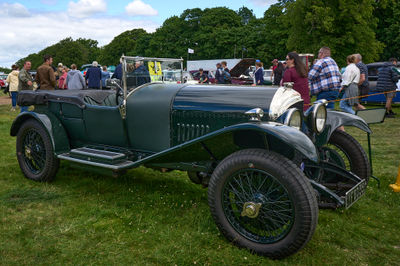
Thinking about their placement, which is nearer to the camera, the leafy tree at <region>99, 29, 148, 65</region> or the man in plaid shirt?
the man in plaid shirt

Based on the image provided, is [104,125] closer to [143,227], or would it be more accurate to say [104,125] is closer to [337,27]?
[143,227]

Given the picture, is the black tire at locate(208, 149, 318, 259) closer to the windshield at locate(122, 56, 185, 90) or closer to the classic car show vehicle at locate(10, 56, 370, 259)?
the classic car show vehicle at locate(10, 56, 370, 259)

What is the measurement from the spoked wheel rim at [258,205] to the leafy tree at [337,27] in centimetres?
2529

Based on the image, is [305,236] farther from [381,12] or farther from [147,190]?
[381,12]

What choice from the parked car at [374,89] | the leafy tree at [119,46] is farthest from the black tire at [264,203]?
the leafy tree at [119,46]

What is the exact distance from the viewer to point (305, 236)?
244cm

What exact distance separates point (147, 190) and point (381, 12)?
35553mm

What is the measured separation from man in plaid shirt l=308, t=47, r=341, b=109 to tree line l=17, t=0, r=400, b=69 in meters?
21.2

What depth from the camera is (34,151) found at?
4531 millimetres

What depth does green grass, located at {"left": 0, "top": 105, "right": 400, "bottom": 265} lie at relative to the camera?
8.79ft

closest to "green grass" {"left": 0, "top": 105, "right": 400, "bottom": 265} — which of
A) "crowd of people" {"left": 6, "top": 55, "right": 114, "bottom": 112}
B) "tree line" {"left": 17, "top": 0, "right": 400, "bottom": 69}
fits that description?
"crowd of people" {"left": 6, "top": 55, "right": 114, "bottom": 112}

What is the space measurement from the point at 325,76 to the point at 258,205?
13.6ft

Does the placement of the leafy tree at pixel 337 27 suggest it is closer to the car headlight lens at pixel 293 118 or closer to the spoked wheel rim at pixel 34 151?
the car headlight lens at pixel 293 118

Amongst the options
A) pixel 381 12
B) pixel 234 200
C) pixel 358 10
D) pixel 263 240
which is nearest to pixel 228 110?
pixel 234 200
